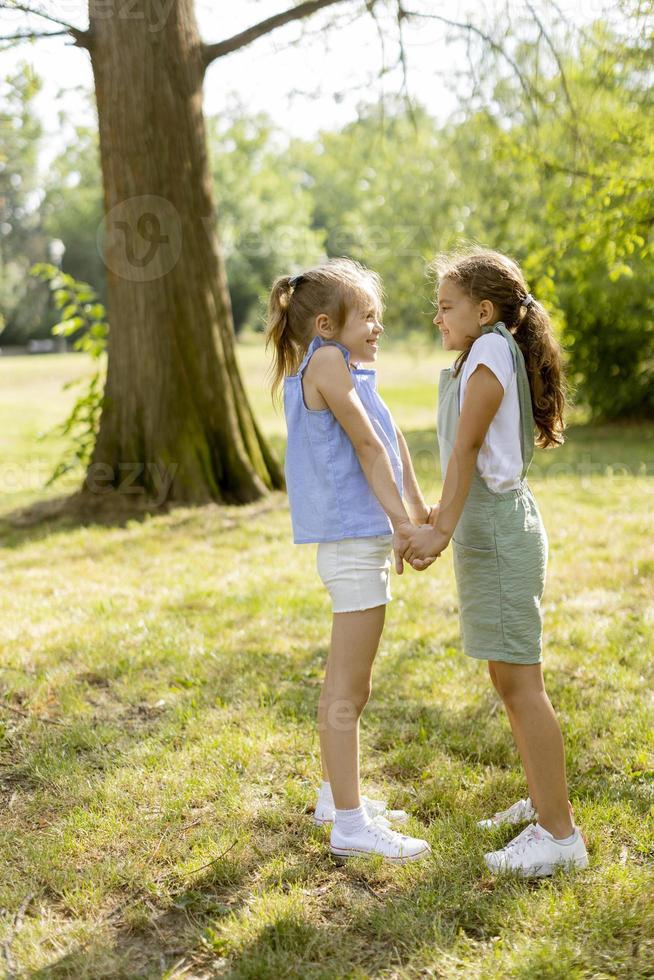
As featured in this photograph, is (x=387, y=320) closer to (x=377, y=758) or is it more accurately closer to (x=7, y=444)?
(x=7, y=444)

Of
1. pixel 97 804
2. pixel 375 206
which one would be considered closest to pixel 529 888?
pixel 97 804

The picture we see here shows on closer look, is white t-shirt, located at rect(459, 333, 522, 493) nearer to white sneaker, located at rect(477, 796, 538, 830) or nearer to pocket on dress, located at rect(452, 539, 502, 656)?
pocket on dress, located at rect(452, 539, 502, 656)

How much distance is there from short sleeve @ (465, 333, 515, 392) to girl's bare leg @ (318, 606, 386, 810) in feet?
2.39

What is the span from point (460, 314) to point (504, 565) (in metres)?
0.72

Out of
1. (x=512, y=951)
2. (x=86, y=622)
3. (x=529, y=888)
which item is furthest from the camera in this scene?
(x=86, y=622)

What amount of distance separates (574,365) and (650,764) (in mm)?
11287

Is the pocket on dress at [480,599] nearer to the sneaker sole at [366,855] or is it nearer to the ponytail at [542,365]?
the ponytail at [542,365]

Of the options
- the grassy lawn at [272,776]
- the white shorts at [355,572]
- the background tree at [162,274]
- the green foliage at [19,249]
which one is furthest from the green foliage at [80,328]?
the green foliage at [19,249]

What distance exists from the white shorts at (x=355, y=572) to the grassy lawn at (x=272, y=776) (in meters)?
0.74

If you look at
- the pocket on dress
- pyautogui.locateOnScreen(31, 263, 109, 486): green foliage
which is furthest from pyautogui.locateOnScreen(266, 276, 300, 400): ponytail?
pyautogui.locateOnScreen(31, 263, 109, 486): green foliage

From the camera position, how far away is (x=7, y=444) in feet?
45.2

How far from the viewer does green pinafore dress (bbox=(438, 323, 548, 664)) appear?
2.51m

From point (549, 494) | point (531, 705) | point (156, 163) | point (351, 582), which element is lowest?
point (549, 494)

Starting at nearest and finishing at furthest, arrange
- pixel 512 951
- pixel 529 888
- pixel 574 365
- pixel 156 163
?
pixel 512 951 → pixel 529 888 → pixel 156 163 → pixel 574 365
